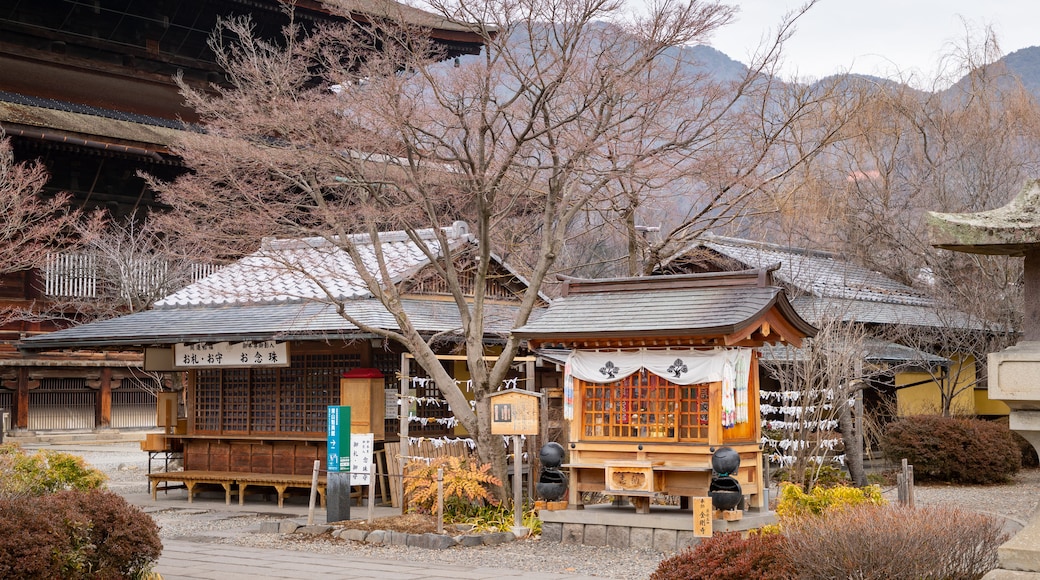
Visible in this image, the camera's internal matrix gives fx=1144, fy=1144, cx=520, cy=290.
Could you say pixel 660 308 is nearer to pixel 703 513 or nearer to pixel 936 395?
pixel 703 513

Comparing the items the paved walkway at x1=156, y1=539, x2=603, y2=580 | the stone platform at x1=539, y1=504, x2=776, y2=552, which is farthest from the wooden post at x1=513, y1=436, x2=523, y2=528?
the paved walkway at x1=156, y1=539, x2=603, y2=580

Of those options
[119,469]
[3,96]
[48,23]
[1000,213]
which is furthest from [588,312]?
[48,23]

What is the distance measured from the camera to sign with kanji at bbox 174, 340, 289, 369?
19656mm

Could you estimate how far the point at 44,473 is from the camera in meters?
13.8

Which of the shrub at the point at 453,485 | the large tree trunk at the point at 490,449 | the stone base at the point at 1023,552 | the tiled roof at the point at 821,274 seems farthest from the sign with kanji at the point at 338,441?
the tiled roof at the point at 821,274

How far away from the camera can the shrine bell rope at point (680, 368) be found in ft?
46.3

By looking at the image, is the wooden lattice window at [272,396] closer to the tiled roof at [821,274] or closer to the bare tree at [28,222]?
the bare tree at [28,222]

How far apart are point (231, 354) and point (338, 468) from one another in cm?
477

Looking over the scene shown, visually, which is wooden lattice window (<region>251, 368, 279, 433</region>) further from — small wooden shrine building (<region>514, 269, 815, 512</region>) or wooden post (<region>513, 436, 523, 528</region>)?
small wooden shrine building (<region>514, 269, 815, 512</region>)

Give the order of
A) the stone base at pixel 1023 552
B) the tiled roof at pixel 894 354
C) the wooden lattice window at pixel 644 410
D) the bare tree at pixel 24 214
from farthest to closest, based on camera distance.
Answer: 1. the tiled roof at pixel 894 354
2. the bare tree at pixel 24 214
3. the wooden lattice window at pixel 644 410
4. the stone base at pixel 1023 552

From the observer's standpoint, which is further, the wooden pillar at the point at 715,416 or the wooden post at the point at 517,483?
the wooden post at the point at 517,483

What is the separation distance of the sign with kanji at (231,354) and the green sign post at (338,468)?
10.5ft

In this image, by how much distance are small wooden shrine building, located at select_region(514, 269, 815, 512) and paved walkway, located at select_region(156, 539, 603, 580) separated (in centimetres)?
258

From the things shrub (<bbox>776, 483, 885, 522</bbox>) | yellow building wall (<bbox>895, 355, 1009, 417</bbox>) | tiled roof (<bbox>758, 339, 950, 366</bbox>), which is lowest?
shrub (<bbox>776, 483, 885, 522</bbox>)
